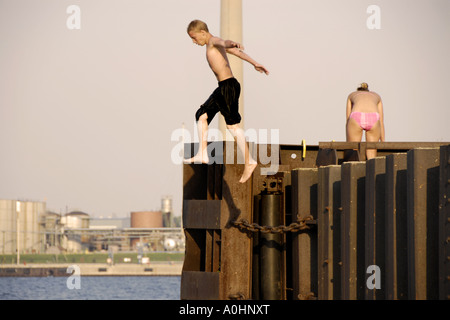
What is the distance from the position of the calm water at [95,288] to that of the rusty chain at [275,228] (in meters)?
112

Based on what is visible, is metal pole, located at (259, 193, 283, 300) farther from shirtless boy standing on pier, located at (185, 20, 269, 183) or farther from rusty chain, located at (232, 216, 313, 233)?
shirtless boy standing on pier, located at (185, 20, 269, 183)

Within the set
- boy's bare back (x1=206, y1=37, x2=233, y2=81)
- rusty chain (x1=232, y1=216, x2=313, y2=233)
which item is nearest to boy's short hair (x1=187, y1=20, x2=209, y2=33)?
boy's bare back (x1=206, y1=37, x2=233, y2=81)

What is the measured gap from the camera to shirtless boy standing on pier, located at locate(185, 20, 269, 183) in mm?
12070

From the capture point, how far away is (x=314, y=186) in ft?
41.2

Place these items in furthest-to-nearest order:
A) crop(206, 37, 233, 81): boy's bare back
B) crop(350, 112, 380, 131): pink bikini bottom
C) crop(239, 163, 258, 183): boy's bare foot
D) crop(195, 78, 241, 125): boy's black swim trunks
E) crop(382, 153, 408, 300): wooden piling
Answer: crop(350, 112, 380, 131): pink bikini bottom < crop(195, 78, 241, 125): boy's black swim trunks < crop(206, 37, 233, 81): boy's bare back < crop(239, 163, 258, 183): boy's bare foot < crop(382, 153, 408, 300): wooden piling

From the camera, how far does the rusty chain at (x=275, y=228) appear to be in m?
12.1

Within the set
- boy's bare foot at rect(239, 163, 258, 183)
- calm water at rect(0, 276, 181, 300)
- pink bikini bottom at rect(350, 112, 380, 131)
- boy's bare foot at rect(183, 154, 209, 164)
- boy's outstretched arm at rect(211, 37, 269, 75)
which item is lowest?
calm water at rect(0, 276, 181, 300)

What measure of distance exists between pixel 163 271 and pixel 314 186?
18920 centimetres

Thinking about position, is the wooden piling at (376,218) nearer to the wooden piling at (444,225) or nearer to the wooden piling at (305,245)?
the wooden piling at (444,225)

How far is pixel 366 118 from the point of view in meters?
→ 15.5

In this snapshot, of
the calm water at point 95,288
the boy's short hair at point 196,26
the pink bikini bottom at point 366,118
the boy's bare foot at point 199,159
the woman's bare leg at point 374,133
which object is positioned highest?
the boy's short hair at point 196,26

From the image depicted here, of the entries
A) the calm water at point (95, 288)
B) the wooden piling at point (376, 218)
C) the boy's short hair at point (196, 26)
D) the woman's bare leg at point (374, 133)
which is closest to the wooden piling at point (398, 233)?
the wooden piling at point (376, 218)

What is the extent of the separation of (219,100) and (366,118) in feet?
13.0

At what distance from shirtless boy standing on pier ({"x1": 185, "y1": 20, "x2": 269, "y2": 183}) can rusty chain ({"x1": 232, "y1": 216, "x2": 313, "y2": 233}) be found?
0.63 metres
